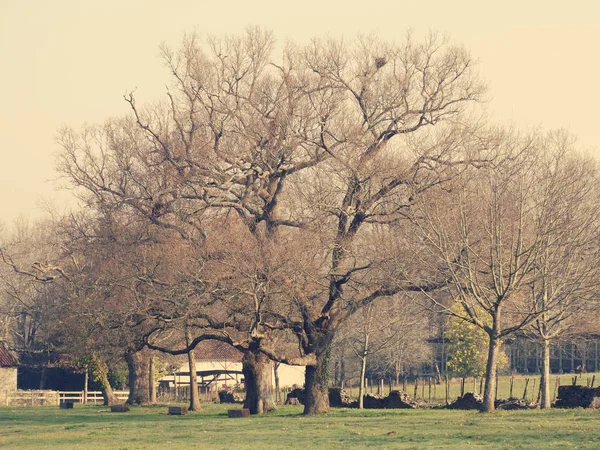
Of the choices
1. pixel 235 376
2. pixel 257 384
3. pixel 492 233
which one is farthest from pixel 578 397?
pixel 235 376

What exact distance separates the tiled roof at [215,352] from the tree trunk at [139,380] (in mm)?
6979

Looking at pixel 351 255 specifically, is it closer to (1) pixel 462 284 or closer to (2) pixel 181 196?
(1) pixel 462 284

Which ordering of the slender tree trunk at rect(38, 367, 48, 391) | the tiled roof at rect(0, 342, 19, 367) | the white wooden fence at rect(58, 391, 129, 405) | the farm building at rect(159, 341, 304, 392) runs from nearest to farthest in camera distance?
the white wooden fence at rect(58, 391, 129, 405) → the tiled roof at rect(0, 342, 19, 367) → the farm building at rect(159, 341, 304, 392) → the slender tree trunk at rect(38, 367, 48, 391)

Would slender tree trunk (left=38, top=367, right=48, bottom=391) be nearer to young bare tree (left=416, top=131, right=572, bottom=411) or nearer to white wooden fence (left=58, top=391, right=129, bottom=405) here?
white wooden fence (left=58, top=391, right=129, bottom=405)

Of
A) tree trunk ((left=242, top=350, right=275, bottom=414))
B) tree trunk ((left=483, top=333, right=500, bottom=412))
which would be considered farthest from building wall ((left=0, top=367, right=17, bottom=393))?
tree trunk ((left=483, top=333, right=500, bottom=412))

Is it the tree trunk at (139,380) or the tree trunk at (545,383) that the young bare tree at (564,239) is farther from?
the tree trunk at (139,380)

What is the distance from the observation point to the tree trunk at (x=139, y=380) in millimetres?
59312

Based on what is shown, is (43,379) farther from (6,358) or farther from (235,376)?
(235,376)

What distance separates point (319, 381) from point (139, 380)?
20.1 m

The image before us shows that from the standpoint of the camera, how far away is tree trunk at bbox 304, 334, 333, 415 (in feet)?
142

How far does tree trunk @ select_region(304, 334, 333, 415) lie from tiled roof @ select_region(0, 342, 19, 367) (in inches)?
1470

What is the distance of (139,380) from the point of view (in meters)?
59.9

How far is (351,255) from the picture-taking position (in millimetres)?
41000

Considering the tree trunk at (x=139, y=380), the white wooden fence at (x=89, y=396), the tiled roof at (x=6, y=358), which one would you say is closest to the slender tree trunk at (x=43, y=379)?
the tiled roof at (x=6, y=358)
